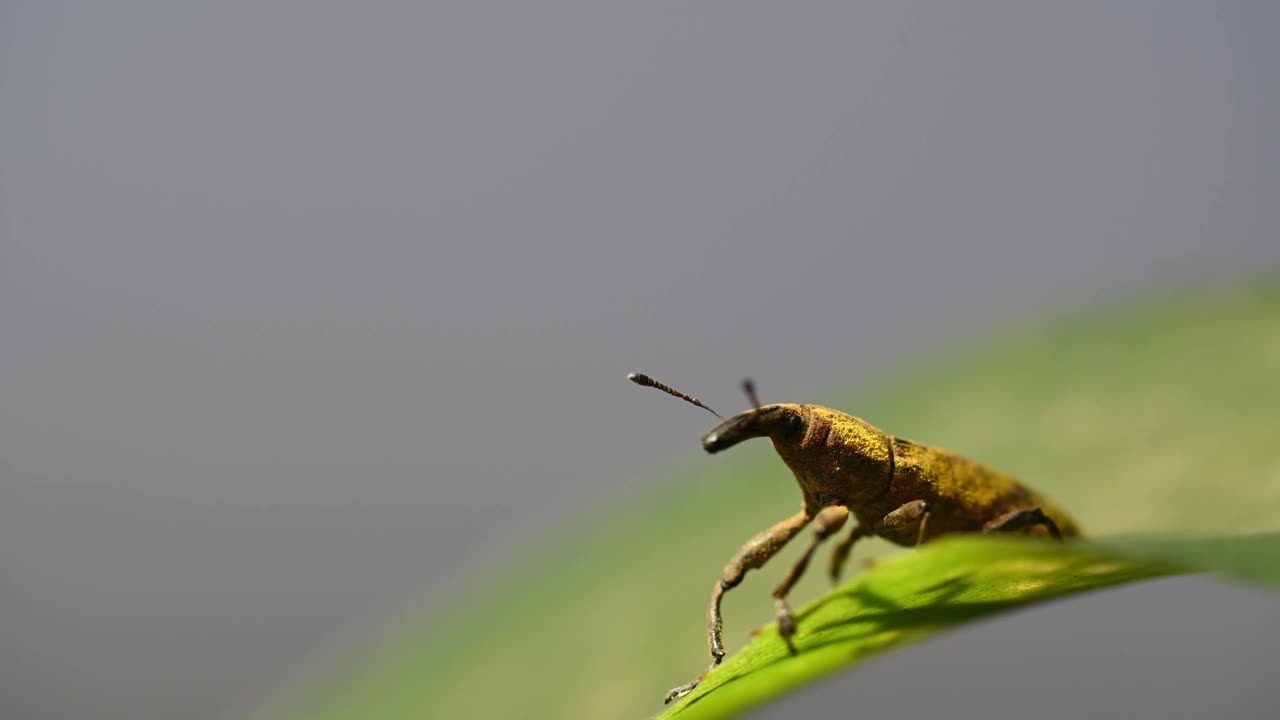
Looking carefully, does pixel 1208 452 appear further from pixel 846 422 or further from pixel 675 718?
pixel 675 718

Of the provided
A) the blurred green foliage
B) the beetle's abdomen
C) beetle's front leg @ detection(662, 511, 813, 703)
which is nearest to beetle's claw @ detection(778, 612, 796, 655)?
beetle's front leg @ detection(662, 511, 813, 703)

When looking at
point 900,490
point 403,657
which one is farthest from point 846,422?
point 403,657

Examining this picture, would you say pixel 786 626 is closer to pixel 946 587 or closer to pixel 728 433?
pixel 946 587

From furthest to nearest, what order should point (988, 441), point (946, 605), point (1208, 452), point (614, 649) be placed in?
1. point (988, 441)
2. point (614, 649)
3. point (1208, 452)
4. point (946, 605)

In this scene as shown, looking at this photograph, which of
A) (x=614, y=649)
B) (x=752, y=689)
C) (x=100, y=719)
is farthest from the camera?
(x=100, y=719)

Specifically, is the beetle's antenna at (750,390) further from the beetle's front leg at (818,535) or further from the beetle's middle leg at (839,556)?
the beetle's middle leg at (839,556)

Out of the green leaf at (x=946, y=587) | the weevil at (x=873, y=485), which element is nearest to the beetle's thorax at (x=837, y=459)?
the weevil at (x=873, y=485)
